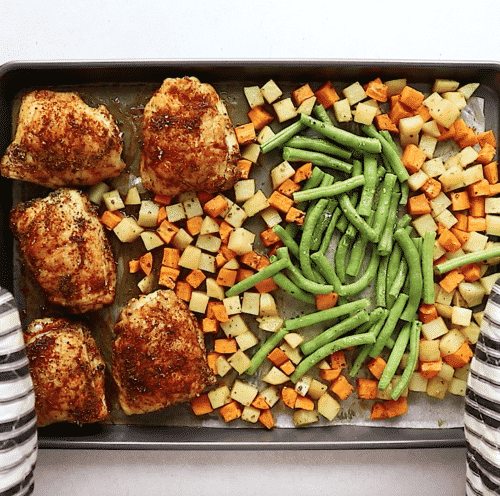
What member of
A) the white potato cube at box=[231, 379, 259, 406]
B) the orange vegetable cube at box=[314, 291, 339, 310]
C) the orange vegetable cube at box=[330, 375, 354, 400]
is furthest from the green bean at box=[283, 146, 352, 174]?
the white potato cube at box=[231, 379, 259, 406]

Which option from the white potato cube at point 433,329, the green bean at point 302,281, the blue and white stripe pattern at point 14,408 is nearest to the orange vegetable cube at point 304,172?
the green bean at point 302,281

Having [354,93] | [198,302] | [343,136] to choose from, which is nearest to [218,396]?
[198,302]

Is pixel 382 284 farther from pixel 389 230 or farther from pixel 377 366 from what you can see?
pixel 377 366

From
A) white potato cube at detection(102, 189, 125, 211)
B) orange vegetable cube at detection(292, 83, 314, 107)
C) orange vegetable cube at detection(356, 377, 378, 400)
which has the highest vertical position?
orange vegetable cube at detection(292, 83, 314, 107)

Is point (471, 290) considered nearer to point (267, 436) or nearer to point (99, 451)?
point (267, 436)

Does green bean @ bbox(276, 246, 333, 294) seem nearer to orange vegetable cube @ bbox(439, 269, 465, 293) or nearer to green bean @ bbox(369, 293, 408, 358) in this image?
green bean @ bbox(369, 293, 408, 358)

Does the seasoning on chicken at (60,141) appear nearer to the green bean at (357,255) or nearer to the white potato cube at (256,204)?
the white potato cube at (256,204)
